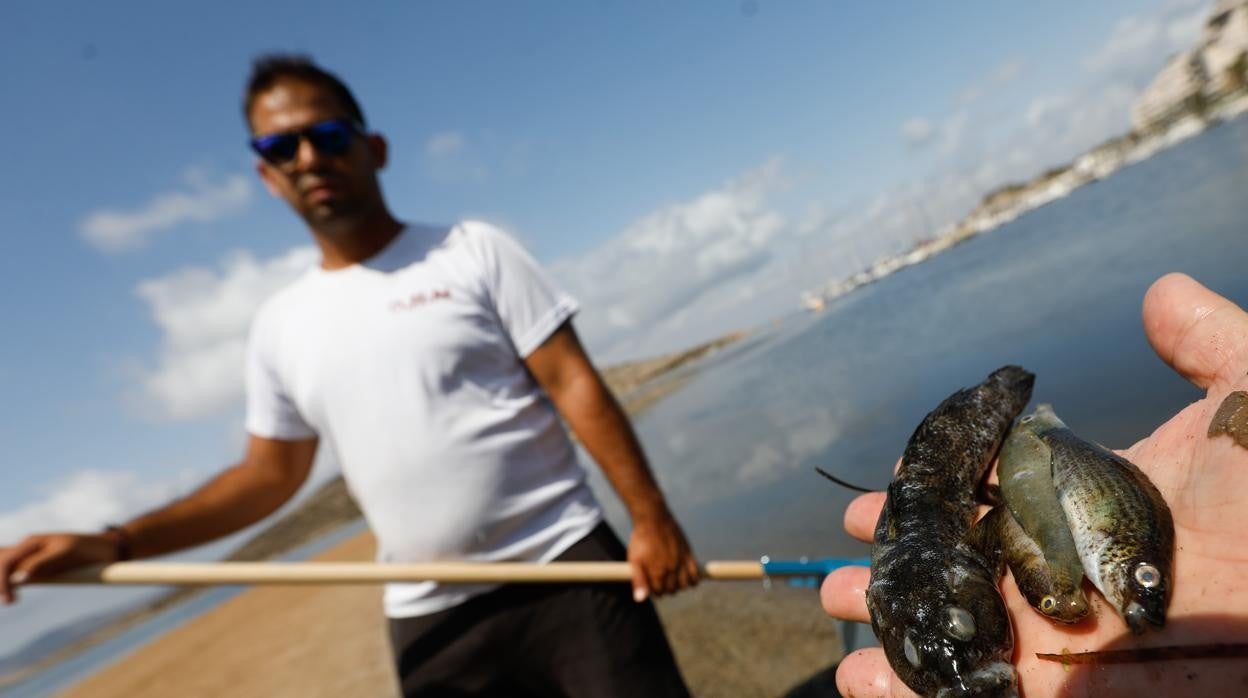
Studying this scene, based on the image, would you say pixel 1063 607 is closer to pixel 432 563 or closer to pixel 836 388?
pixel 432 563

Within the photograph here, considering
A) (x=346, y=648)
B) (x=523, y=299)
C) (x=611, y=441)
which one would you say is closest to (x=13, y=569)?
(x=523, y=299)

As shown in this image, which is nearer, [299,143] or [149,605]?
[299,143]

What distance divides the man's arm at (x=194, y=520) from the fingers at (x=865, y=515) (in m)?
3.29

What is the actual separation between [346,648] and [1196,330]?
37.1ft

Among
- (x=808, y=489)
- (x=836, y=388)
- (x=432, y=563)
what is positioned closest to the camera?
(x=432, y=563)

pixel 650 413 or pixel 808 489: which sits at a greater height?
pixel 808 489

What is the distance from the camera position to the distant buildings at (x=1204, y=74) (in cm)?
7594

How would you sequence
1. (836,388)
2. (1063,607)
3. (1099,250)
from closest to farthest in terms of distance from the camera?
(1063,607) → (836,388) → (1099,250)

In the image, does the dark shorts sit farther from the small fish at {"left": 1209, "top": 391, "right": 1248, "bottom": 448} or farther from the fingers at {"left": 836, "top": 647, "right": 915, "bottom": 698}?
the small fish at {"left": 1209, "top": 391, "right": 1248, "bottom": 448}

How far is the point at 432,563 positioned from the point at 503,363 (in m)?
1.12

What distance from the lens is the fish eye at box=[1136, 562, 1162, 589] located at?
173 cm

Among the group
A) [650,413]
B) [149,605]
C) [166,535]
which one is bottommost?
[650,413]

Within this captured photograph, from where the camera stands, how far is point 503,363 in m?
3.36

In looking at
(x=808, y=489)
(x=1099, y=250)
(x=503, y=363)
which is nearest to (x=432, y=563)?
(x=503, y=363)
